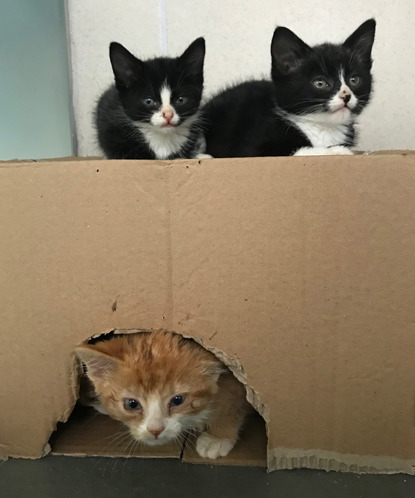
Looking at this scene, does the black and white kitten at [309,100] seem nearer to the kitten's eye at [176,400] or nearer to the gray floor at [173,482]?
the kitten's eye at [176,400]

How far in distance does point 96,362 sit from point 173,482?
12.1 inches

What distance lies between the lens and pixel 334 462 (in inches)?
38.2

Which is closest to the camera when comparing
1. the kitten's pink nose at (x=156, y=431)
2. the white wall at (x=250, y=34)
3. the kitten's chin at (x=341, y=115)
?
the kitten's pink nose at (x=156, y=431)

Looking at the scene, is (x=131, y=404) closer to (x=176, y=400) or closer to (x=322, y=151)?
(x=176, y=400)

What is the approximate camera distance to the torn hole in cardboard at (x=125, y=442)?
40.3 inches

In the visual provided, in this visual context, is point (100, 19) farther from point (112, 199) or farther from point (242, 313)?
point (242, 313)

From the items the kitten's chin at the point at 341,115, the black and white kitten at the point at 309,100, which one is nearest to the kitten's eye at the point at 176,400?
the black and white kitten at the point at 309,100

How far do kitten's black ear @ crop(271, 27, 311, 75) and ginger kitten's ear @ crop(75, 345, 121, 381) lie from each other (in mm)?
808

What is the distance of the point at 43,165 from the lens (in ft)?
2.95

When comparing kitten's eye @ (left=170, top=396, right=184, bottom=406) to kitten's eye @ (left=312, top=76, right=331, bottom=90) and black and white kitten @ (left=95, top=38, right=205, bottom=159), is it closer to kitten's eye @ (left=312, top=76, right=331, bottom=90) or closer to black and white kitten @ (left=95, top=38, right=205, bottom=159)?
black and white kitten @ (left=95, top=38, right=205, bottom=159)

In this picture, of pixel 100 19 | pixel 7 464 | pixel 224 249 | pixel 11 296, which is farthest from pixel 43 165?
pixel 100 19

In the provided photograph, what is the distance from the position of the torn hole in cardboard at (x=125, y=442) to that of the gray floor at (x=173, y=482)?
26 mm

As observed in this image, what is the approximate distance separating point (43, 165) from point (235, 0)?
1118 millimetres

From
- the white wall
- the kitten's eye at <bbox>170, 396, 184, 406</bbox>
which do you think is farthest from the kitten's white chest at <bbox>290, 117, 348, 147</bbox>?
the kitten's eye at <bbox>170, 396, 184, 406</bbox>
